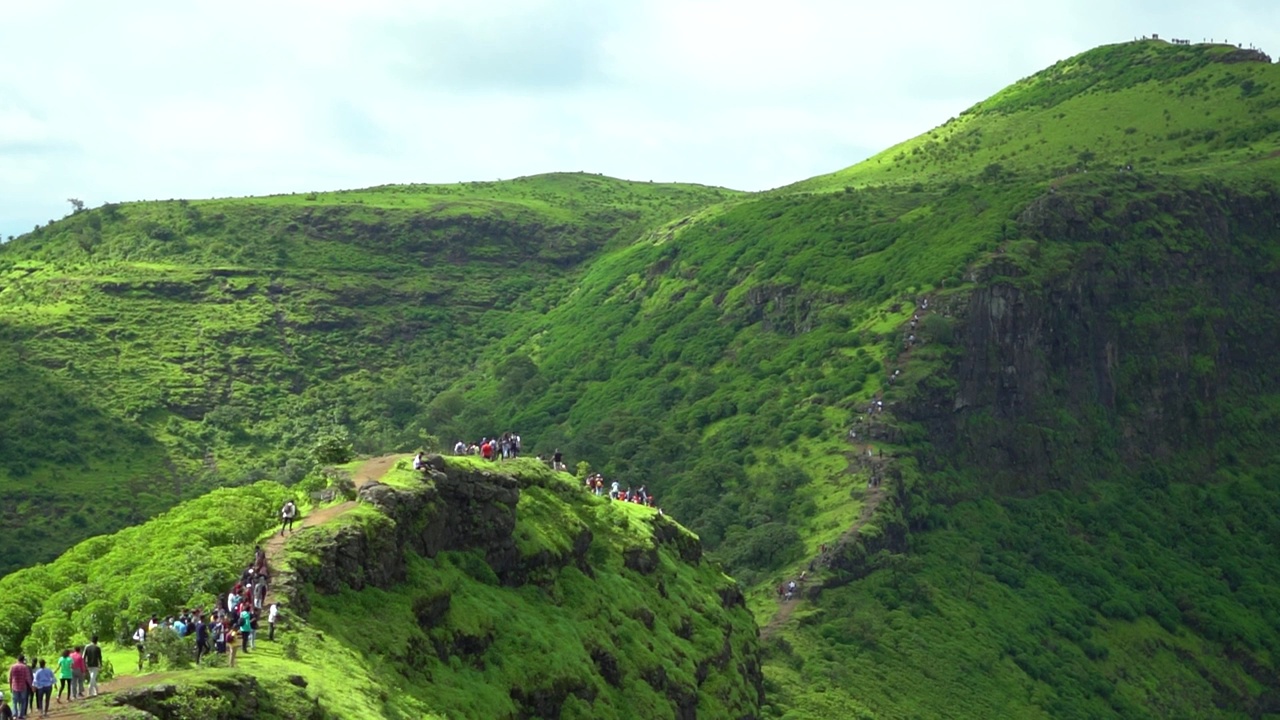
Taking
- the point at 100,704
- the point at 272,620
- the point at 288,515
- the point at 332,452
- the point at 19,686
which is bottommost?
the point at 272,620

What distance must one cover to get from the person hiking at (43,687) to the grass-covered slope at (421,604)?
2165 mm

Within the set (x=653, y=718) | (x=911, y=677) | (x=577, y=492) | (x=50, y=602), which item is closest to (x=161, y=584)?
(x=50, y=602)

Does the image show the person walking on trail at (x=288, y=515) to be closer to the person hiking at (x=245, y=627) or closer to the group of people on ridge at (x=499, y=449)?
the person hiking at (x=245, y=627)

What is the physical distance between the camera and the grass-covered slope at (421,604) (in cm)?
6612

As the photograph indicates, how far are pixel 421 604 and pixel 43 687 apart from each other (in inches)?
1002

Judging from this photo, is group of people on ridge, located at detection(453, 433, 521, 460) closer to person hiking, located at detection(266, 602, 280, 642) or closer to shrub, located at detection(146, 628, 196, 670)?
person hiking, located at detection(266, 602, 280, 642)

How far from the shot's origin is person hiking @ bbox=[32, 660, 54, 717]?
54219 millimetres

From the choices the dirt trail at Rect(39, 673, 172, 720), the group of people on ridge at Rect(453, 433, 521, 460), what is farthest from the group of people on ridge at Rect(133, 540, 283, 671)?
the group of people on ridge at Rect(453, 433, 521, 460)

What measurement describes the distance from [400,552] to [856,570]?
111630 millimetres

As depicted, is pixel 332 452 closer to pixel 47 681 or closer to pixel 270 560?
pixel 270 560

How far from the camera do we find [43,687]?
54.4m

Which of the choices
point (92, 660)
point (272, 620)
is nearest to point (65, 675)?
point (92, 660)

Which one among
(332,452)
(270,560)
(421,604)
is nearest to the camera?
(270,560)

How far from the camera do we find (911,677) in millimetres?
169500
